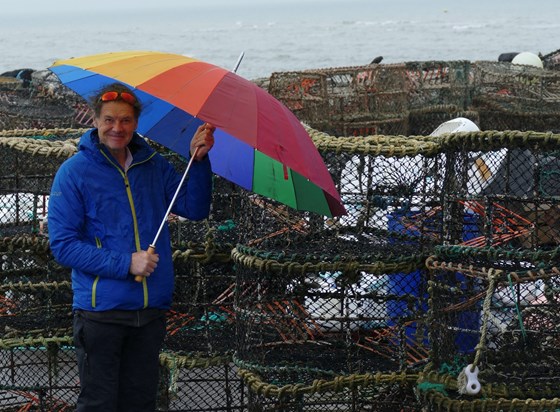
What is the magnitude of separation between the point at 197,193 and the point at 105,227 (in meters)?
0.33

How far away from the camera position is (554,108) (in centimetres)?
1041

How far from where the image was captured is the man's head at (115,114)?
3.26 metres

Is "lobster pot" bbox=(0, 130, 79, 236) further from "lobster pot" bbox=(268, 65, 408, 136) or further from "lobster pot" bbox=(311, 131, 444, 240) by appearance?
"lobster pot" bbox=(268, 65, 408, 136)

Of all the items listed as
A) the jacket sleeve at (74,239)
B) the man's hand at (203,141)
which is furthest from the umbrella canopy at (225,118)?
the jacket sleeve at (74,239)

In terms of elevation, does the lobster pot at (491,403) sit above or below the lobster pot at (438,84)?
below

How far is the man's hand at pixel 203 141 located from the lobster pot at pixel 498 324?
837 mm

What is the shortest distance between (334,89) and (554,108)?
217 cm

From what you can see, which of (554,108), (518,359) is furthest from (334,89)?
(518,359)

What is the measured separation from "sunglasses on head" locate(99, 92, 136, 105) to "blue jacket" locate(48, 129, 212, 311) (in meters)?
0.14

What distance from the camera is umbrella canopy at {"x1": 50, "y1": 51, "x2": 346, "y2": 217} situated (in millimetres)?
3041

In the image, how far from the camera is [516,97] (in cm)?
1055

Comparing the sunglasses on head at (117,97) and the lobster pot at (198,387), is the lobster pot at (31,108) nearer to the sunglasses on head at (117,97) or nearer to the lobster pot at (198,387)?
the lobster pot at (198,387)

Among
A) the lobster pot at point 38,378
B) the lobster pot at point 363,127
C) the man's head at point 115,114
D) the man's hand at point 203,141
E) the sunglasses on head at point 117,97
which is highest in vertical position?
the sunglasses on head at point 117,97

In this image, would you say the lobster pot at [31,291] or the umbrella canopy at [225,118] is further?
the lobster pot at [31,291]
